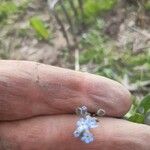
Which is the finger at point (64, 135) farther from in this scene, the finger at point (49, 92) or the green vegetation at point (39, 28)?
the green vegetation at point (39, 28)

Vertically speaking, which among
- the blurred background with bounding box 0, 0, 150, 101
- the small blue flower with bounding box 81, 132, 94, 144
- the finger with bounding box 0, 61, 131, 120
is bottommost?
the small blue flower with bounding box 81, 132, 94, 144

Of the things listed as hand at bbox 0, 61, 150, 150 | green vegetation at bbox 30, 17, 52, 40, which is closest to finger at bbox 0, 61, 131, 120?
hand at bbox 0, 61, 150, 150

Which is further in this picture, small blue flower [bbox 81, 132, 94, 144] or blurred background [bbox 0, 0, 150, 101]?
blurred background [bbox 0, 0, 150, 101]

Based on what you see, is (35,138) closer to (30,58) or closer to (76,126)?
(76,126)

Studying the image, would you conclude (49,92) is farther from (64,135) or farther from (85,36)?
(85,36)

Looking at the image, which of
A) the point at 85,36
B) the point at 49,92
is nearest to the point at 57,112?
the point at 49,92

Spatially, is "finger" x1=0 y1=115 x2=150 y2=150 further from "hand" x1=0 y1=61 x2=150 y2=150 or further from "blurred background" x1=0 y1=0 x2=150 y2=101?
"blurred background" x1=0 y1=0 x2=150 y2=101

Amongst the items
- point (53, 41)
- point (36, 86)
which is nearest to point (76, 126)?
point (36, 86)

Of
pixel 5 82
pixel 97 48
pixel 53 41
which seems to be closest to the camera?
pixel 5 82
